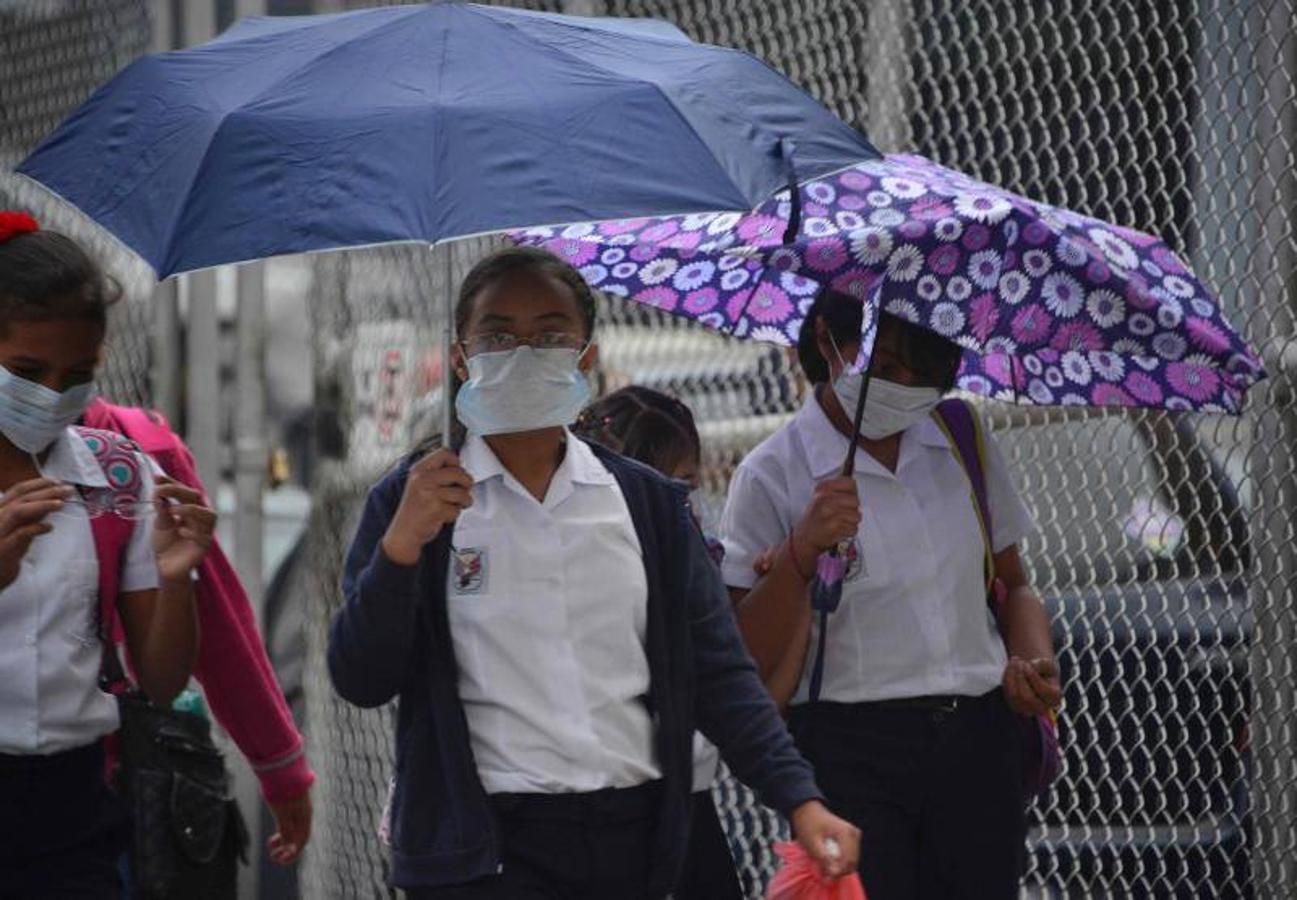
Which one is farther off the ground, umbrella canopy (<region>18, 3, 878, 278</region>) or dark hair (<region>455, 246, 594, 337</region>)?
umbrella canopy (<region>18, 3, 878, 278</region>)

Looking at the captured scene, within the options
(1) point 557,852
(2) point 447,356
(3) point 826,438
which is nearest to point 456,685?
(1) point 557,852

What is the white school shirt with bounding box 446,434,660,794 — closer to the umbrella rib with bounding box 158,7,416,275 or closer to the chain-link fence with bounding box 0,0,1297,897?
the umbrella rib with bounding box 158,7,416,275

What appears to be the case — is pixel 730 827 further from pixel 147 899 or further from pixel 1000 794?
pixel 147 899

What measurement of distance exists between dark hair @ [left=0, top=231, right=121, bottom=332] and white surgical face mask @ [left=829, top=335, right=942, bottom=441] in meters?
1.37

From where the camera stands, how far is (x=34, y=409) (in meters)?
3.70

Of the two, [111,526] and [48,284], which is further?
[111,526]

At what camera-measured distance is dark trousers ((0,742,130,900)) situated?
11.9 feet

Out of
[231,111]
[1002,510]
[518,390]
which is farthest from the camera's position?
[1002,510]

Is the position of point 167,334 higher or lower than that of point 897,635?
lower

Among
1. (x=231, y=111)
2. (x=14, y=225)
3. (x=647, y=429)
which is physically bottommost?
(x=647, y=429)

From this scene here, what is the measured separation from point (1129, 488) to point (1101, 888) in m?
0.94

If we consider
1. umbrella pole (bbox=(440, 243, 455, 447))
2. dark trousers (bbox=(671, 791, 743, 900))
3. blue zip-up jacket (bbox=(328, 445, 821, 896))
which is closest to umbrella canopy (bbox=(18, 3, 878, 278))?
umbrella pole (bbox=(440, 243, 455, 447))

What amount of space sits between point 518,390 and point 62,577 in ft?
2.63

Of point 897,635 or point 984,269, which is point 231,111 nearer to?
point 984,269
